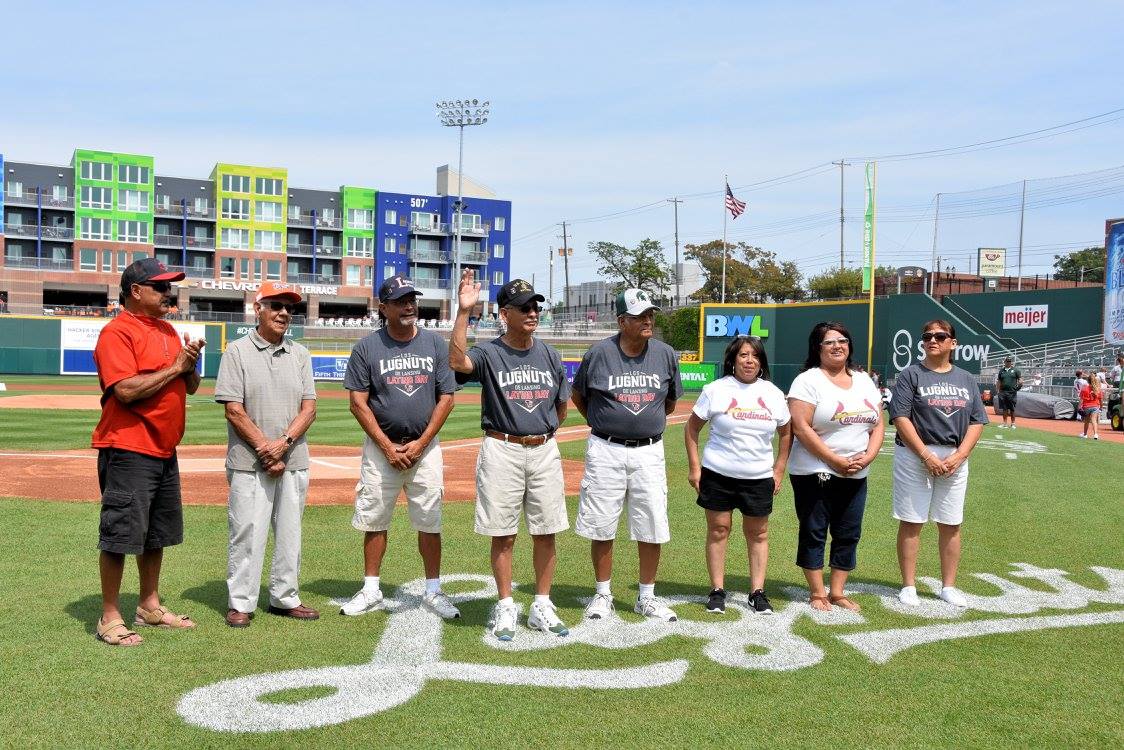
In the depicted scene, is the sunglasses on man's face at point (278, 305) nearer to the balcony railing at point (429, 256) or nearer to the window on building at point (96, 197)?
the window on building at point (96, 197)

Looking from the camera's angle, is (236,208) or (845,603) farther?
(236,208)

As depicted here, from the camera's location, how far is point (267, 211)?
2945 inches

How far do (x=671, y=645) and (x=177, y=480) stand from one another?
298 cm

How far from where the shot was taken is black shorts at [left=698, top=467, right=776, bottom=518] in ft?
19.6

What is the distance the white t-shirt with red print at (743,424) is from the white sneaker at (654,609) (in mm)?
911

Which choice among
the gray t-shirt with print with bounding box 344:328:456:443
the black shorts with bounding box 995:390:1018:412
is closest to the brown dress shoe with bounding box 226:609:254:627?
the gray t-shirt with print with bounding box 344:328:456:443

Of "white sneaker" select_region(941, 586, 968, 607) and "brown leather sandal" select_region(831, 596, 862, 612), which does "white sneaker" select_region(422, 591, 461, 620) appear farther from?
Answer: "white sneaker" select_region(941, 586, 968, 607)

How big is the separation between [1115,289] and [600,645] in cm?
2602

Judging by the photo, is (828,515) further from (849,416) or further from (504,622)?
(504,622)

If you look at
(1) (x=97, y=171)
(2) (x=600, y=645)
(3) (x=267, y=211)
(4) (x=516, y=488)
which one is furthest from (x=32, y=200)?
(2) (x=600, y=645)

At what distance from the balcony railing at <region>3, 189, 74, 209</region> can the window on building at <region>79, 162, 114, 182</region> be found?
6.83ft

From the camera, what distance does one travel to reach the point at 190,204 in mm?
73000

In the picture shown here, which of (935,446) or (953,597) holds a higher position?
(935,446)

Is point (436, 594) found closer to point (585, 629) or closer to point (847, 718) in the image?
point (585, 629)
